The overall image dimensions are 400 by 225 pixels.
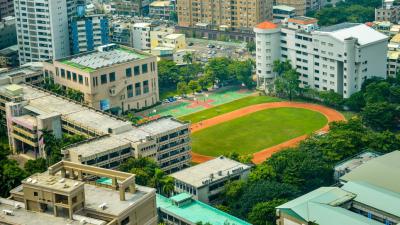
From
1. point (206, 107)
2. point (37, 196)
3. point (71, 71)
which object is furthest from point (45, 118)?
point (37, 196)

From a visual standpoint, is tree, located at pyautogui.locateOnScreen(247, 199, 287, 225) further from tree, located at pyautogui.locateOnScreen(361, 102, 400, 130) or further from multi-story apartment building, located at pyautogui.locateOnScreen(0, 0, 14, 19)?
multi-story apartment building, located at pyautogui.locateOnScreen(0, 0, 14, 19)

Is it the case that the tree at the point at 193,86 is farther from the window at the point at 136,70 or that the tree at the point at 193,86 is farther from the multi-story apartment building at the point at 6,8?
the multi-story apartment building at the point at 6,8

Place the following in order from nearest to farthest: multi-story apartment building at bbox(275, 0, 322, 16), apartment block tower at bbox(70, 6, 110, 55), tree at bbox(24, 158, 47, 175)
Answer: tree at bbox(24, 158, 47, 175) < apartment block tower at bbox(70, 6, 110, 55) < multi-story apartment building at bbox(275, 0, 322, 16)

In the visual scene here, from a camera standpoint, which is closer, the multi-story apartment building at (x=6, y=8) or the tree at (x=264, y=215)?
the tree at (x=264, y=215)

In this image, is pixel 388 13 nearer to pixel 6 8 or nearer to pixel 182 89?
pixel 182 89

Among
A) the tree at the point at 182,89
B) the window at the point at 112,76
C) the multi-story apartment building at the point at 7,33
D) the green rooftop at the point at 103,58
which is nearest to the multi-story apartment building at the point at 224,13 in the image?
the multi-story apartment building at the point at 7,33

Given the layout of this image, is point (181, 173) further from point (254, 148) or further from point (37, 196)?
point (37, 196)

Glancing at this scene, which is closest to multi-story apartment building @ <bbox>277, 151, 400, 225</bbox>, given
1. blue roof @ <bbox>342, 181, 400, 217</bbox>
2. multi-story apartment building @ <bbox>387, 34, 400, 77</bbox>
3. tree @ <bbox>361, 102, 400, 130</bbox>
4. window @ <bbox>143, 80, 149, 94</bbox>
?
blue roof @ <bbox>342, 181, 400, 217</bbox>
